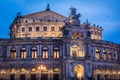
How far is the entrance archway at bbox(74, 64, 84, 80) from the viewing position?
78.0 m

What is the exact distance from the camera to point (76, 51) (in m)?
78.7

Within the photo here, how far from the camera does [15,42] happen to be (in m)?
79.8

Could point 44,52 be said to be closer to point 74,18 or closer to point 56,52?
point 56,52

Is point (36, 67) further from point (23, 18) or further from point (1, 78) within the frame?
point (23, 18)

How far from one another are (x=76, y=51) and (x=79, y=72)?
206 inches

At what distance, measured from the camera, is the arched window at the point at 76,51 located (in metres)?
78.2

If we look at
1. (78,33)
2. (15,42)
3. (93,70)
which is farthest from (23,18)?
(93,70)

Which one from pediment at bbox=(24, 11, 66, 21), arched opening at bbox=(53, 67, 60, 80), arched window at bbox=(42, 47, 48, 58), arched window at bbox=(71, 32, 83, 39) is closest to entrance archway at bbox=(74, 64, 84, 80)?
arched opening at bbox=(53, 67, 60, 80)

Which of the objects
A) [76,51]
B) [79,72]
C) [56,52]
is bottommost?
[79,72]

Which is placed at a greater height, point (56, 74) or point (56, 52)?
point (56, 52)

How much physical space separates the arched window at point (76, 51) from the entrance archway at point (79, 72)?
8.95ft

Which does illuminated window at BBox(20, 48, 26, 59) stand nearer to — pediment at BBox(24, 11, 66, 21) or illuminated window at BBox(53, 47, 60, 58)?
illuminated window at BBox(53, 47, 60, 58)

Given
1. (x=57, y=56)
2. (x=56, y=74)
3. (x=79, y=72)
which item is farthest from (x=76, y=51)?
(x=56, y=74)

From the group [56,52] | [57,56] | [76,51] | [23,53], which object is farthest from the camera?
[56,52]
